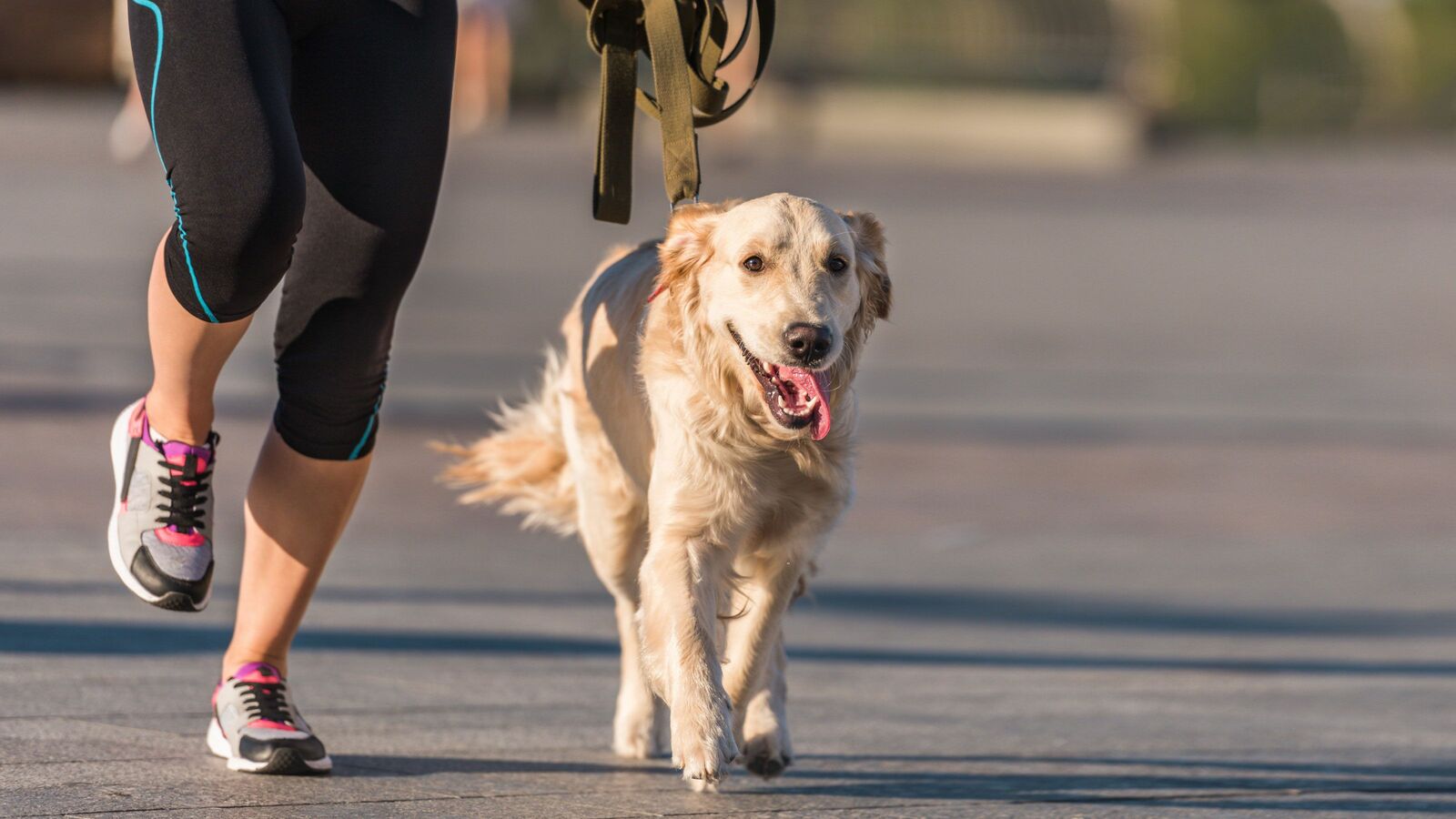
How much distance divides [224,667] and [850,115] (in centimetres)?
3126

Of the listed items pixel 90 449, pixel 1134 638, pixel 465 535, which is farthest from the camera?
pixel 90 449

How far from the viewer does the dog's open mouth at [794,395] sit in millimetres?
3996

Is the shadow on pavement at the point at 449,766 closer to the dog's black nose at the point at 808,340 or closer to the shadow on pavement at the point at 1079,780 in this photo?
the shadow on pavement at the point at 1079,780

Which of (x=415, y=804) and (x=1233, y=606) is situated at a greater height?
(x=415, y=804)

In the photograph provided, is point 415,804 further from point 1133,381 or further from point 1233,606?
point 1133,381

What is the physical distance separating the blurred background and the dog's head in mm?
832

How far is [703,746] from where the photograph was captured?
12.4ft

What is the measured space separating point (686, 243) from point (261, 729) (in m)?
1.28

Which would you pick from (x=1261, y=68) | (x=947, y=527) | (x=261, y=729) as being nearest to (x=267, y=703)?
(x=261, y=729)

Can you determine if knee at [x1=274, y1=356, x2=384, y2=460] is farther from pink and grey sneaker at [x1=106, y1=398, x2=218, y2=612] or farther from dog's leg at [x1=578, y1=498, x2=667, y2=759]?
dog's leg at [x1=578, y1=498, x2=667, y2=759]

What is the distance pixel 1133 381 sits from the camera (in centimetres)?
1201

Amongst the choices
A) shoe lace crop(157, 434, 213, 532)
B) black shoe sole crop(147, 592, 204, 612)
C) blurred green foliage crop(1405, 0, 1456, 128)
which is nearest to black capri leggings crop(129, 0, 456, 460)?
shoe lace crop(157, 434, 213, 532)

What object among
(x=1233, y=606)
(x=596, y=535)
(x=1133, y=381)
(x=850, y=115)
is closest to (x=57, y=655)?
(x=596, y=535)

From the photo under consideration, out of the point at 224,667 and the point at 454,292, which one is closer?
the point at 224,667
